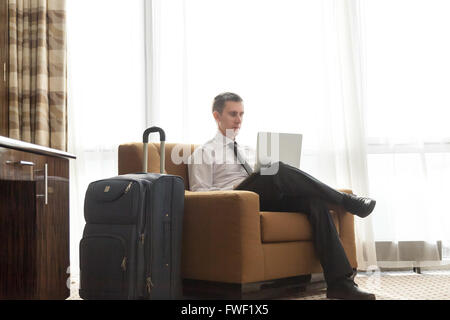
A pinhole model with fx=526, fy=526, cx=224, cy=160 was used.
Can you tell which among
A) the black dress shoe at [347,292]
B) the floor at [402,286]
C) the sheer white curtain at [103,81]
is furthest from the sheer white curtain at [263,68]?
the black dress shoe at [347,292]

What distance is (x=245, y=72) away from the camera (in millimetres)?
3346

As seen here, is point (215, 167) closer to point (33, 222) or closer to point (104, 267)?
point (104, 267)

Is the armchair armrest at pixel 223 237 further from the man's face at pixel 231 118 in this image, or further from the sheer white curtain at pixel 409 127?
the sheer white curtain at pixel 409 127

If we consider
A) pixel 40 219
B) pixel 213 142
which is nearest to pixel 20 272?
pixel 40 219

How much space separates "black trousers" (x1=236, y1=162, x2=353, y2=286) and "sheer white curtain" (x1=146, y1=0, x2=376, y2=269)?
0.88m

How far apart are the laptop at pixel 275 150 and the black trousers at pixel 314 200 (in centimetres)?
5

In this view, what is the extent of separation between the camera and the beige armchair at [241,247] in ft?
6.88

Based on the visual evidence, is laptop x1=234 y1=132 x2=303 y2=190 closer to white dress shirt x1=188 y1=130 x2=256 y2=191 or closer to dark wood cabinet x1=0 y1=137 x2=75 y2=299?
white dress shirt x1=188 y1=130 x2=256 y2=191

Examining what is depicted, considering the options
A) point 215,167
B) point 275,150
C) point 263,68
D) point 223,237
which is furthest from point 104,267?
point 263,68

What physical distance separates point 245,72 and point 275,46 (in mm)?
252

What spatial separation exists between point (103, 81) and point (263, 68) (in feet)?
3.37

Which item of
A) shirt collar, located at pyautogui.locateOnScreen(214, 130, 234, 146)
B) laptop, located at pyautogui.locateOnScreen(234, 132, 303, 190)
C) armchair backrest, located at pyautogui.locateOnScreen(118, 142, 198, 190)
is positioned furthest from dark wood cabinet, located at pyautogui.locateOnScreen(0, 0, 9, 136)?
laptop, located at pyautogui.locateOnScreen(234, 132, 303, 190)

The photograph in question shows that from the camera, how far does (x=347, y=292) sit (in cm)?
218

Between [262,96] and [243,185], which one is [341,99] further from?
[243,185]
